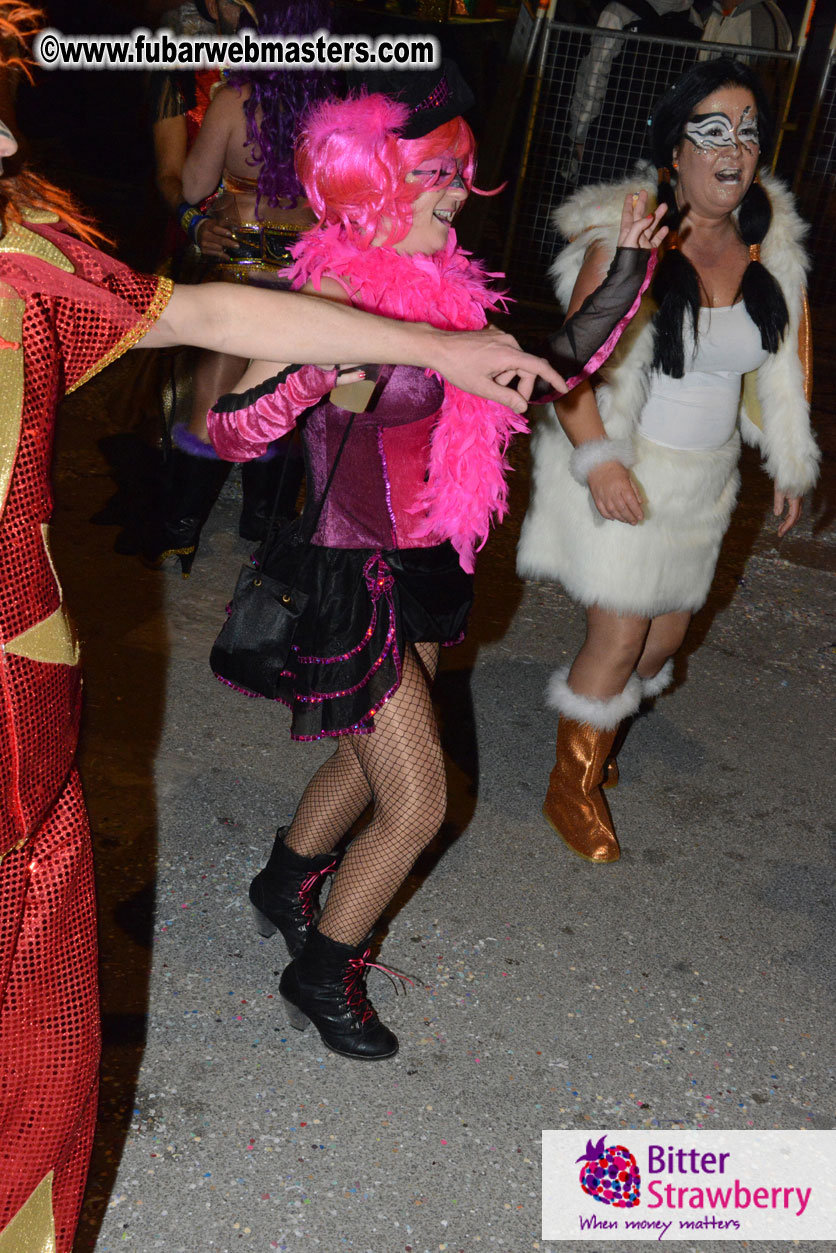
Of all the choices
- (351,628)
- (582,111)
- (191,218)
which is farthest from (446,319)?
(582,111)

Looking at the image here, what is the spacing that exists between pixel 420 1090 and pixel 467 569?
114 cm

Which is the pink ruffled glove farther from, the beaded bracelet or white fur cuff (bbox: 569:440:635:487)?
the beaded bracelet

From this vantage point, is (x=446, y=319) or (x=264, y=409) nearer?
(x=264, y=409)

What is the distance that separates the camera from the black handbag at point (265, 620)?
260 centimetres

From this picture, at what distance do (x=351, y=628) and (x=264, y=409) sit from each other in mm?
518

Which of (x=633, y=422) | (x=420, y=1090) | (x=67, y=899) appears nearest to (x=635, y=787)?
(x=633, y=422)

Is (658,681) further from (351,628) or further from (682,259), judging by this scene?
(351,628)

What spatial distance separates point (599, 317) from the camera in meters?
2.57

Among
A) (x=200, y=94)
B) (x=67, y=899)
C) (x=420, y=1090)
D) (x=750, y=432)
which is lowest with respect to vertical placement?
(x=420, y=1090)

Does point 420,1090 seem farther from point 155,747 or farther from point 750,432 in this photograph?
point 750,432

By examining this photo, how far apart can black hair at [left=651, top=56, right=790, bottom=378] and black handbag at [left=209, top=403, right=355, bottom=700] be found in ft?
3.90

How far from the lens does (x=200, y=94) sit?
Result: 15.1 ft

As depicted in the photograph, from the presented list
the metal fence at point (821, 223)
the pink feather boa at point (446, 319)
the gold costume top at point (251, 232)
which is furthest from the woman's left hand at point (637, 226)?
the metal fence at point (821, 223)

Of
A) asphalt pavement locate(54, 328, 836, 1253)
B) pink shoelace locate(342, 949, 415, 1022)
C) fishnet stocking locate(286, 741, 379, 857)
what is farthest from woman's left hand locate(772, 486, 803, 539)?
pink shoelace locate(342, 949, 415, 1022)
